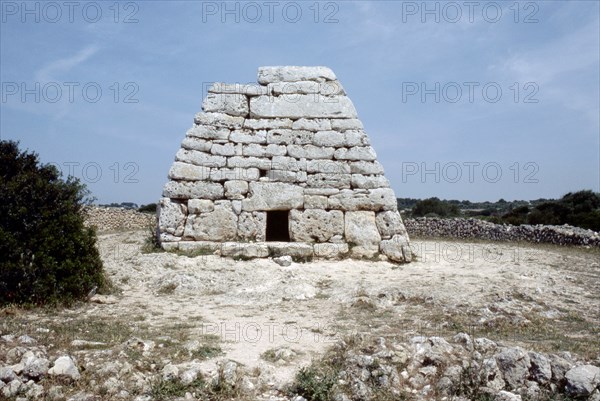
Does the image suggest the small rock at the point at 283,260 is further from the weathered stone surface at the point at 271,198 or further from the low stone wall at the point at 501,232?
the low stone wall at the point at 501,232

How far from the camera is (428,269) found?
8906mm

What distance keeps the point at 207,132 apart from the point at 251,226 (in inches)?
80.3

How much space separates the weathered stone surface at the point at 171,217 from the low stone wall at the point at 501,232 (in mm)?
10020

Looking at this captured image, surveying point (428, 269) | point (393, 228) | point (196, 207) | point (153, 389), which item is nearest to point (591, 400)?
point (153, 389)

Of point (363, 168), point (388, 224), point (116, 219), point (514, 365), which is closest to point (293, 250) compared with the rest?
point (388, 224)

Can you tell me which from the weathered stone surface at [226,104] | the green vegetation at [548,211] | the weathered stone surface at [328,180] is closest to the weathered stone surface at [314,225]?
the weathered stone surface at [328,180]

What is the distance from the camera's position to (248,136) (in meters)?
9.59

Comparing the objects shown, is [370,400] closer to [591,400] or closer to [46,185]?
[591,400]

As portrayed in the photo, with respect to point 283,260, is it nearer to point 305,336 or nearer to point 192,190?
point 192,190

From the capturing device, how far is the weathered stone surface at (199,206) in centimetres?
927

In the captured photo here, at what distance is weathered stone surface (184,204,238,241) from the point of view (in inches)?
363

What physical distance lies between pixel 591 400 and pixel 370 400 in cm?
178

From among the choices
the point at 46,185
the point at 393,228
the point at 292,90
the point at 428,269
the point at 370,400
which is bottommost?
the point at 370,400

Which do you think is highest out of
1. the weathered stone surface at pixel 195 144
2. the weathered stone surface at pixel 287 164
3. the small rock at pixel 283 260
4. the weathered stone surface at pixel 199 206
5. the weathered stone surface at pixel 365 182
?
the weathered stone surface at pixel 195 144
